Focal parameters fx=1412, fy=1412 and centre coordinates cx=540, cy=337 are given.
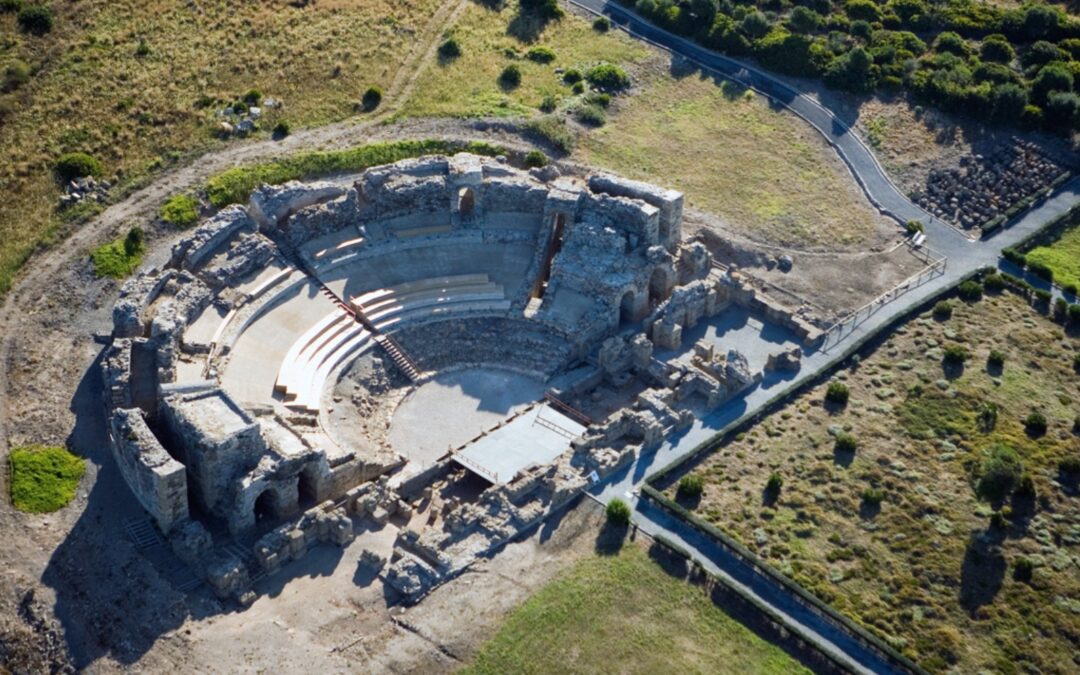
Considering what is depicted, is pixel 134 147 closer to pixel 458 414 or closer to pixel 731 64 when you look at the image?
pixel 458 414

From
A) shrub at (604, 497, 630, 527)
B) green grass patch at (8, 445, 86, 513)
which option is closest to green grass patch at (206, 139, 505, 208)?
green grass patch at (8, 445, 86, 513)

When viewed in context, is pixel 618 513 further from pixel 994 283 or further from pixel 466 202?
pixel 994 283

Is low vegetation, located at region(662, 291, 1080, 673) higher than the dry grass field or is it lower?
lower

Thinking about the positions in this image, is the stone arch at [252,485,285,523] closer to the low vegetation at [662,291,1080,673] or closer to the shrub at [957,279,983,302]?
the low vegetation at [662,291,1080,673]

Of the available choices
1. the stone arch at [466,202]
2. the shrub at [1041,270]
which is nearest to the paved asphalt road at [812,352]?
the shrub at [1041,270]

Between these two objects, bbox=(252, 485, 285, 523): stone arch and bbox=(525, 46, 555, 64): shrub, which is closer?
bbox=(252, 485, 285, 523): stone arch

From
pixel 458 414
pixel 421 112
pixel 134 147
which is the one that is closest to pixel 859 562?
pixel 458 414

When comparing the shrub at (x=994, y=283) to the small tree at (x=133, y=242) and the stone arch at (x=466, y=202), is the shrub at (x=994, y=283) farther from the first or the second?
the small tree at (x=133, y=242)
